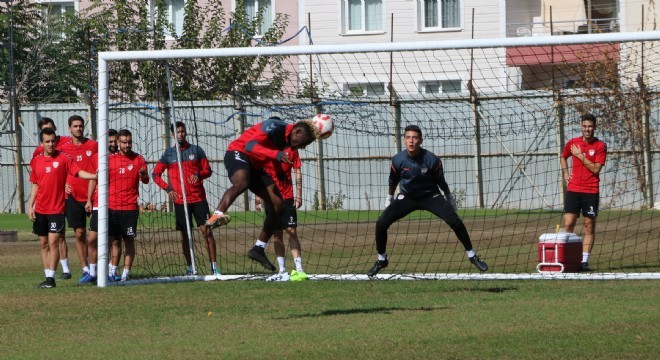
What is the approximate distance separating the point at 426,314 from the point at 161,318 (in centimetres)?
257

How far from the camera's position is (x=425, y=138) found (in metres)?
26.6

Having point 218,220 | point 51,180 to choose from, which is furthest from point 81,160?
Result: point 218,220

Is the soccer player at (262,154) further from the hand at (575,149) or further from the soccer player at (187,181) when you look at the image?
the hand at (575,149)

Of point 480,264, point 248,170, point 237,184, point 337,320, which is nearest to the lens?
point 337,320

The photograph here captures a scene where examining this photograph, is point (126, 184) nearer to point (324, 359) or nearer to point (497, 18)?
point (324, 359)

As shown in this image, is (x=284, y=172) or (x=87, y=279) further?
(x=87, y=279)

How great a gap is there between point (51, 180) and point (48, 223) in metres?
0.54

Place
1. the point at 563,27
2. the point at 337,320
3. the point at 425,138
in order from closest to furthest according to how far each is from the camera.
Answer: the point at 337,320
the point at 425,138
the point at 563,27

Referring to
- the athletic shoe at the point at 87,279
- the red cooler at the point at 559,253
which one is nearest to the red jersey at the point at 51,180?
the athletic shoe at the point at 87,279

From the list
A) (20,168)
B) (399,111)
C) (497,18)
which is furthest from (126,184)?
(497,18)

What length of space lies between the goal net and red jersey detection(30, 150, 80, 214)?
0.52 meters

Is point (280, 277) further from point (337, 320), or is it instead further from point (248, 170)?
point (337, 320)

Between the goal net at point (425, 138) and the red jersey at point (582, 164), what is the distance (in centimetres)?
112

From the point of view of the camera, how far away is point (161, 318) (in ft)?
36.8
